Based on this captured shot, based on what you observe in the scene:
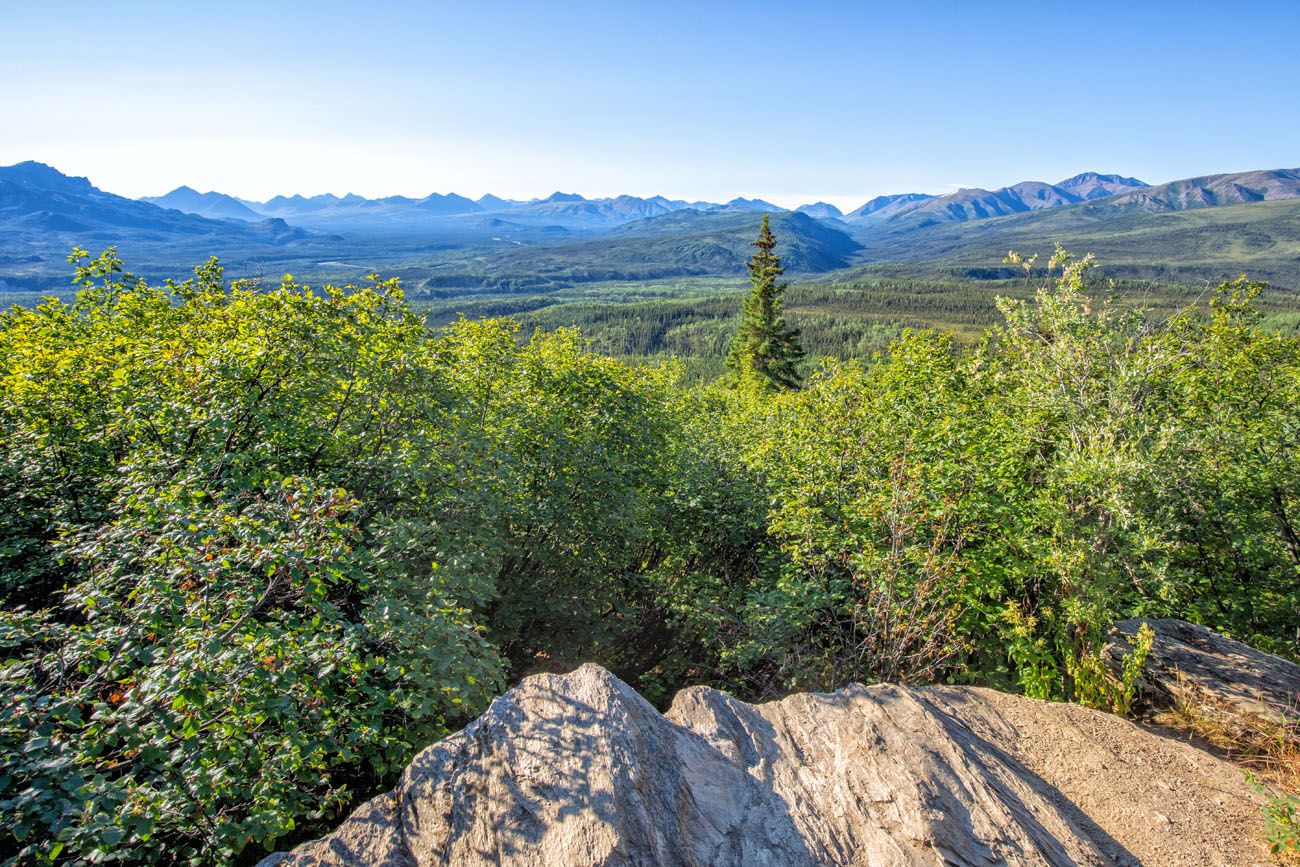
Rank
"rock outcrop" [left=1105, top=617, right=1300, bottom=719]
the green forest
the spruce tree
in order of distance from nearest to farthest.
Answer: the green forest
"rock outcrop" [left=1105, top=617, right=1300, bottom=719]
the spruce tree

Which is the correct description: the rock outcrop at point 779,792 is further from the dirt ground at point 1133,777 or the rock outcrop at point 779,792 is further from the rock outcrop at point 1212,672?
the rock outcrop at point 1212,672

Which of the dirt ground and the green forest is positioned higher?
the green forest

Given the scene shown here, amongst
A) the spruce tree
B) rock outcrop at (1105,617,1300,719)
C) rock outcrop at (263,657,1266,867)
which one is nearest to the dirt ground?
rock outcrop at (263,657,1266,867)

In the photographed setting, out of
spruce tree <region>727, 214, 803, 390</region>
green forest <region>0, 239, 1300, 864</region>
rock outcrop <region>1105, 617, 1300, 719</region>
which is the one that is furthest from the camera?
spruce tree <region>727, 214, 803, 390</region>

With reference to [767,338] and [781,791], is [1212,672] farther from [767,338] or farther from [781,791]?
[767,338]

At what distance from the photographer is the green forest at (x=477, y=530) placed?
216 inches

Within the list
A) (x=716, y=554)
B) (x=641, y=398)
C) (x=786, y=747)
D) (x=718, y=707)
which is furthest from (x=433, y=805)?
(x=641, y=398)

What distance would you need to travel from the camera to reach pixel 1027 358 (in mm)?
13680

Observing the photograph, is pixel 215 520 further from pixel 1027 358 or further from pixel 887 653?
pixel 1027 358

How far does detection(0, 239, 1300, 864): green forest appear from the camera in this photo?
548 centimetres

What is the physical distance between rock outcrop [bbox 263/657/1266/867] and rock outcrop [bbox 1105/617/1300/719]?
1846 mm

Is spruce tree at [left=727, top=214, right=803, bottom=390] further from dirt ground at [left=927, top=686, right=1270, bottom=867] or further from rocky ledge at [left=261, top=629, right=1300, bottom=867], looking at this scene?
rocky ledge at [left=261, top=629, right=1300, bottom=867]

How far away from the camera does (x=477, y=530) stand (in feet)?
35.7

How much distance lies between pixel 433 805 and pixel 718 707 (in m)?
3.63
